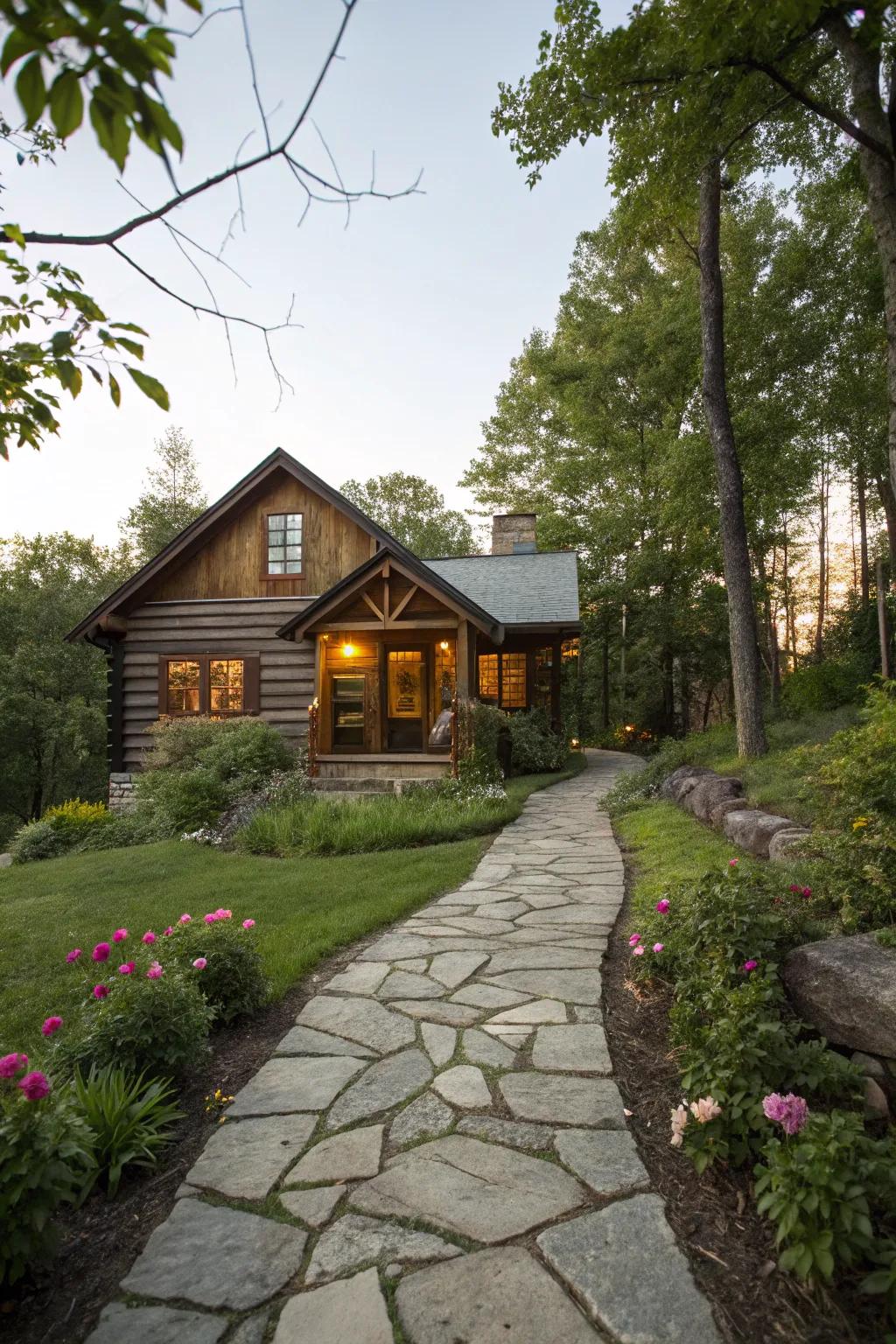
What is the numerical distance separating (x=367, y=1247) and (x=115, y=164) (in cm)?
258

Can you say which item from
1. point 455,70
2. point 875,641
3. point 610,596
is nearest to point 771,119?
point 875,641

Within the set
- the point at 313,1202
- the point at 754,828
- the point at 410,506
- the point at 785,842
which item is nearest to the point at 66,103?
Result: the point at 313,1202

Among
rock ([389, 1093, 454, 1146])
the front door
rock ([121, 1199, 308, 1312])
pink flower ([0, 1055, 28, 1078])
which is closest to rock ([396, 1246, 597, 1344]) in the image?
rock ([121, 1199, 308, 1312])

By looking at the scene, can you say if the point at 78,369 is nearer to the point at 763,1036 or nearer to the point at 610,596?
the point at 763,1036

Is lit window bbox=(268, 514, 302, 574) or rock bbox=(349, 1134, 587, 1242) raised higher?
lit window bbox=(268, 514, 302, 574)

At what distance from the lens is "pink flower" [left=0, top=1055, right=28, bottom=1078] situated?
6.48 feet

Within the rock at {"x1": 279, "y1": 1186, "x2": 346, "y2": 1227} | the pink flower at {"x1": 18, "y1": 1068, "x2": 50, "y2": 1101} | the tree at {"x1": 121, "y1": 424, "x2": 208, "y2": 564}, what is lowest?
the rock at {"x1": 279, "y1": 1186, "x2": 346, "y2": 1227}

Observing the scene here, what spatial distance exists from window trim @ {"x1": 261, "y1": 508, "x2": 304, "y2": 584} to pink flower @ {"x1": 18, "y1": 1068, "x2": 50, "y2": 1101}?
12243mm

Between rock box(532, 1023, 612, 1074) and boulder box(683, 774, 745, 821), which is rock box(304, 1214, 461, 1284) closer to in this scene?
rock box(532, 1023, 612, 1074)

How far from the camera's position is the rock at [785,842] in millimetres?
4832

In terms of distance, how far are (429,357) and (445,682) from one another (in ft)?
21.0

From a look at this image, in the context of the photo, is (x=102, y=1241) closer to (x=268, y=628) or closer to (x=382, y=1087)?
(x=382, y=1087)

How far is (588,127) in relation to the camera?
806 cm

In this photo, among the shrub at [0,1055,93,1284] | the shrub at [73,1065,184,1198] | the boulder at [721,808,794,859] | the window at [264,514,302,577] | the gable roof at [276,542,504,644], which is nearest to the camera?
the shrub at [0,1055,93,1284]
